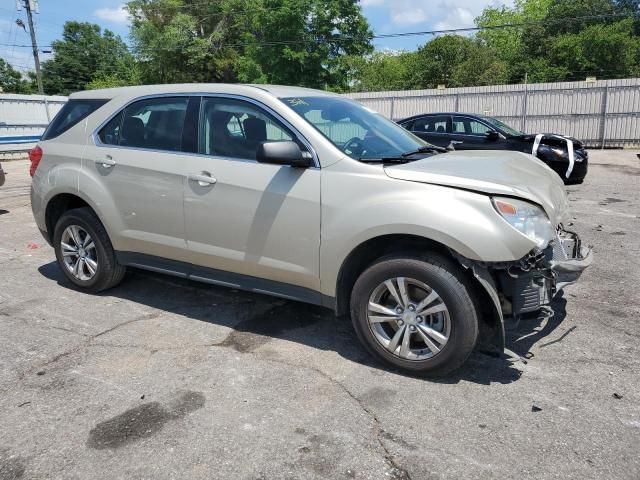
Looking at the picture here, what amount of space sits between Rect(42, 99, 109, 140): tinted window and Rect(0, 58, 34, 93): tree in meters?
82.3

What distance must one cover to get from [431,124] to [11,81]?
82528 mm

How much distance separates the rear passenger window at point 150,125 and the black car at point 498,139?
680cm

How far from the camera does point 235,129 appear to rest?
412cm

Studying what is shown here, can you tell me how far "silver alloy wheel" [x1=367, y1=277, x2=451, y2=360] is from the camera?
338 centimetres

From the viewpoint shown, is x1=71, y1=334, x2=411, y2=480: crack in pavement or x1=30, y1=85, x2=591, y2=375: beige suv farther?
x1=30, y1=85, x2=591, y2=375: beige suv

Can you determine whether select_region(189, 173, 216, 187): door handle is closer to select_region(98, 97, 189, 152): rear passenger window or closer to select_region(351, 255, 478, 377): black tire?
select_region(98, 97, 189, 152): rear passenger window

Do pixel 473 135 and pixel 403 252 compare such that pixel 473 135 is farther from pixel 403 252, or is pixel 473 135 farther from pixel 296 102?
pixel 403 252

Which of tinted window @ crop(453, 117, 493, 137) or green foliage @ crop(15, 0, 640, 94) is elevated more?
green foliage @ crop(15, 0, 640, 94)

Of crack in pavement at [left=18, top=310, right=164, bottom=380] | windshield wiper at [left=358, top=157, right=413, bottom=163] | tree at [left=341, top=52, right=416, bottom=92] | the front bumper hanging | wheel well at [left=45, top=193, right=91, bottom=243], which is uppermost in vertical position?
tree at [left=341, top=52, right=416, bottom=92]

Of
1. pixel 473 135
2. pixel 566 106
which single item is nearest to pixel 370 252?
pixel 473 135

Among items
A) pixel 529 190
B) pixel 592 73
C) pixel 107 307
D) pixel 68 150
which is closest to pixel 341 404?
pixel 529 190

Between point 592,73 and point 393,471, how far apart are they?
41612mm

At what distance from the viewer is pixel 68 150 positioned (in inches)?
194

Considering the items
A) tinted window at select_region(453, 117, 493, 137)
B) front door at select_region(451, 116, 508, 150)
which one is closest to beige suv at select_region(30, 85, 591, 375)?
front door at select_region(451, 116, 508, 150)
